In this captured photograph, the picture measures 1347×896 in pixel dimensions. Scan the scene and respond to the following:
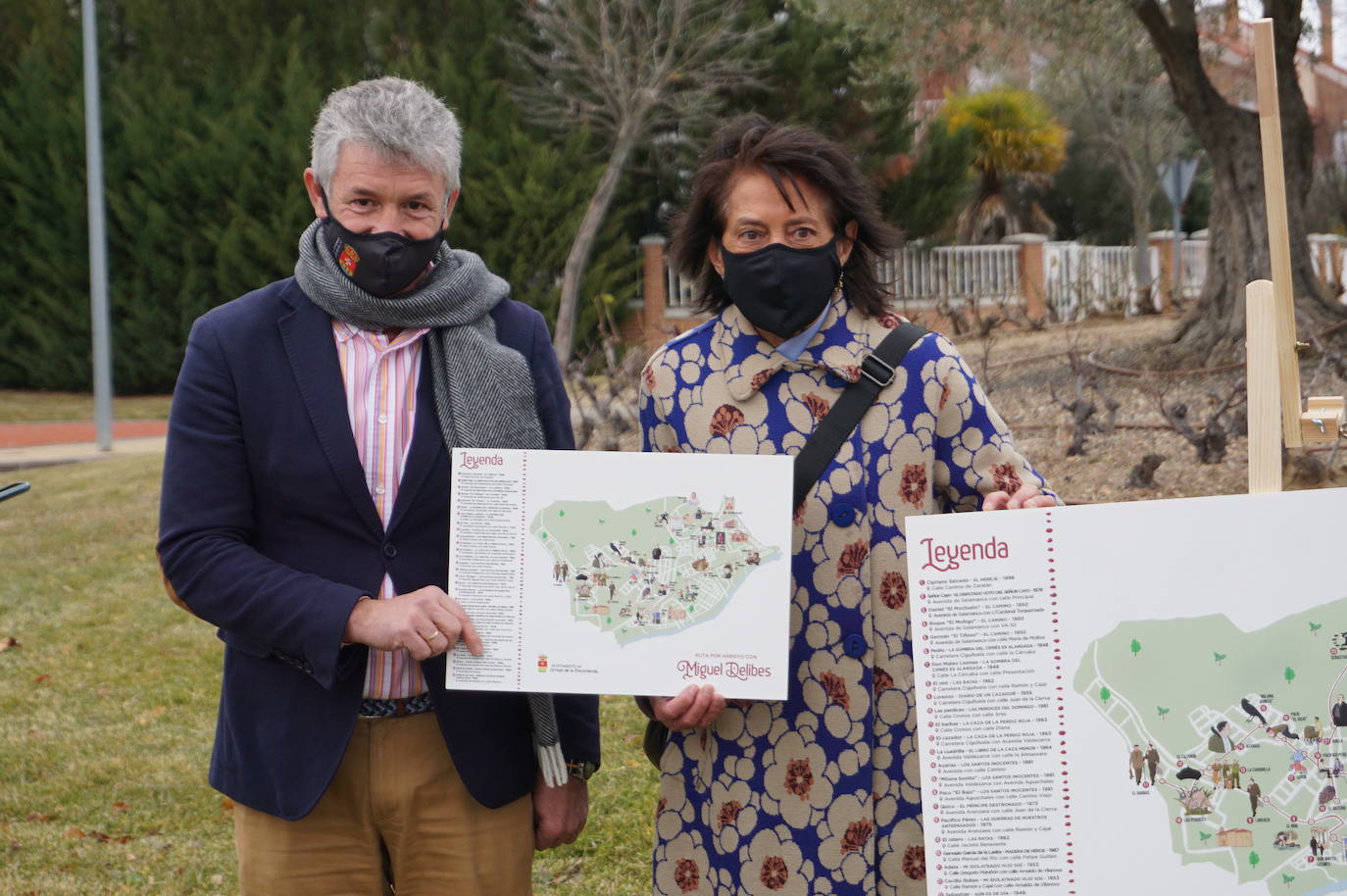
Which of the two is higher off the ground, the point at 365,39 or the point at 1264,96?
the point at 365,39

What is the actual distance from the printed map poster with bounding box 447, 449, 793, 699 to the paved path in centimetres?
1413

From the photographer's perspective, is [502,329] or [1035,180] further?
[1035,180]

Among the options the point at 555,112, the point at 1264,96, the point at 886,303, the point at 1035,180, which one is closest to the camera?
the point at 1264,96

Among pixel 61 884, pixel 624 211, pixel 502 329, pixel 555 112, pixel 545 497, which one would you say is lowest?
pixel 61 884

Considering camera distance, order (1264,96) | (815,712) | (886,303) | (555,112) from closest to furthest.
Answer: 1. (1264,96)
2. (815,712)
3. (886,303)
4. (555,112)

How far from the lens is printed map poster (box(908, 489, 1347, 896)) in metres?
2.11

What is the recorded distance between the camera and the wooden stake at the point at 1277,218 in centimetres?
232

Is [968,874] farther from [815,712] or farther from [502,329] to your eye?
[502,329]

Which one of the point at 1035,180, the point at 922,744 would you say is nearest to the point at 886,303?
the point at 922,744

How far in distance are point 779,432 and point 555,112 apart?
2083cm

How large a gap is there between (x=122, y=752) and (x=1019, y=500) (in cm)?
526

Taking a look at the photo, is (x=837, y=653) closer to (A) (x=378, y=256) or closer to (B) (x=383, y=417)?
(B) (x=383, y=417)

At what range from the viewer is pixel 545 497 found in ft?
8.16

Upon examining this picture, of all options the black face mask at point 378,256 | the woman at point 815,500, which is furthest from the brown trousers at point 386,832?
the black face mask at point 378,256
